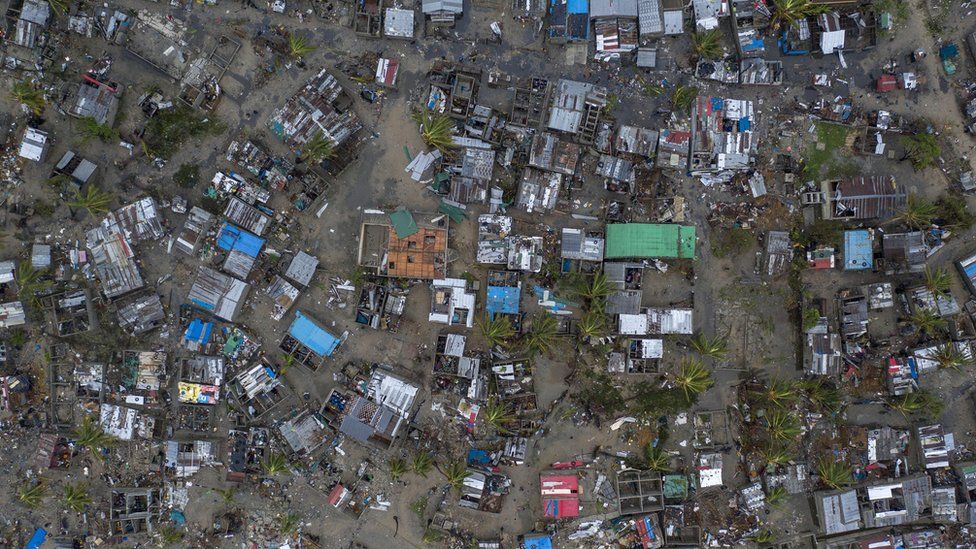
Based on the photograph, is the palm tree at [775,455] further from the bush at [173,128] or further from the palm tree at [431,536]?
the bush at [173,128]

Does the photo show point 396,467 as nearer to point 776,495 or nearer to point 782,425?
point 776,495

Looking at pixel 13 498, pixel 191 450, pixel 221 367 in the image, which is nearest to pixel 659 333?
pixel 221 367

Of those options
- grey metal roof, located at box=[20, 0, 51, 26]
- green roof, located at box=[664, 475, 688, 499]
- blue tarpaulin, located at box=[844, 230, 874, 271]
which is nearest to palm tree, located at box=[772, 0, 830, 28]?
blue tarpaulin, located at box=[844, 230, 874, 271]

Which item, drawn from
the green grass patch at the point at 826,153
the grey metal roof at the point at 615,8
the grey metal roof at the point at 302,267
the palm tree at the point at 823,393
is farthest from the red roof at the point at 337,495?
the green grass patch at the point at 826,153

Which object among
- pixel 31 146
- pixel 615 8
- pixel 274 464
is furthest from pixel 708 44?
pixel 31 146

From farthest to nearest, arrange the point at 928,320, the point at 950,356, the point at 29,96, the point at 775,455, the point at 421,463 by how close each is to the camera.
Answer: the point at 775,455
the point at 950,356
the point at 928,320
the point at 421,463
the point at 29,96
